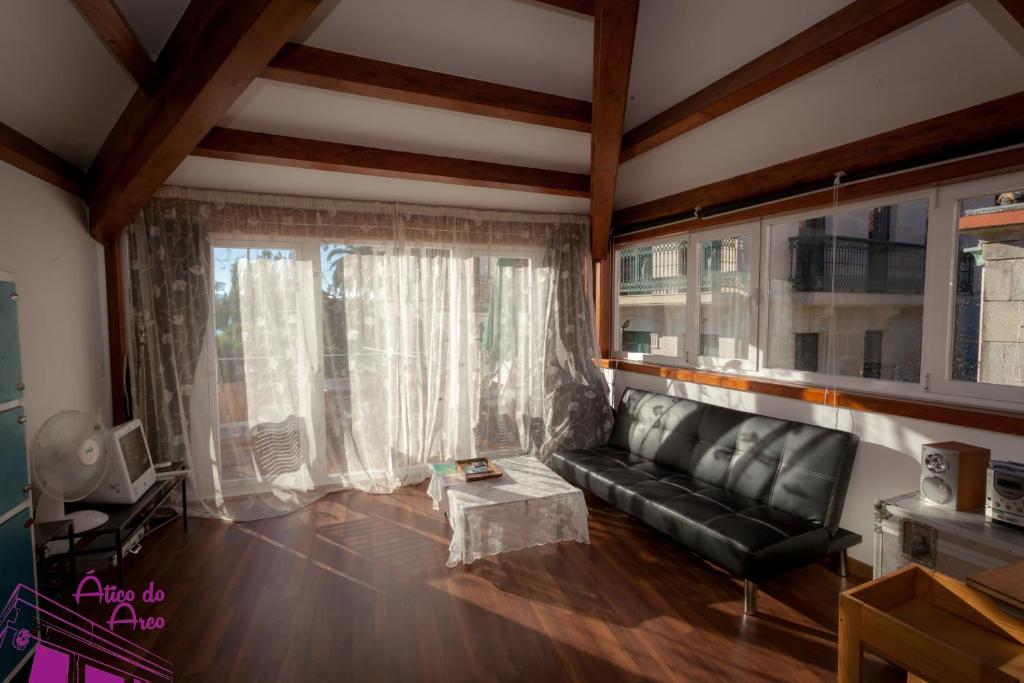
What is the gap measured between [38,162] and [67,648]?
7.55 ft

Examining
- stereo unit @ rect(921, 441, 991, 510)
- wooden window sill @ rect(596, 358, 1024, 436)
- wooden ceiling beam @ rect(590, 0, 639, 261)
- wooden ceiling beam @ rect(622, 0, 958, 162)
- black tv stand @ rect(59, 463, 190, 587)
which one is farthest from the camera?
black tv stand @ rect(59, 463, 190, 587)

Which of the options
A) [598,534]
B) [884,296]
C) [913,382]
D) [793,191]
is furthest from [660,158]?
[598,534]

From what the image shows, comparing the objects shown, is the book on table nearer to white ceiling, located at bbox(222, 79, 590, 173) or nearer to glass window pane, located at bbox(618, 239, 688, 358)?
glass window pane, located at bbox(618, 239, 688, 358)

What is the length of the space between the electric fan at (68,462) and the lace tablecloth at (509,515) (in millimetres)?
1731

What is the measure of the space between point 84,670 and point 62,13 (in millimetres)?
2592

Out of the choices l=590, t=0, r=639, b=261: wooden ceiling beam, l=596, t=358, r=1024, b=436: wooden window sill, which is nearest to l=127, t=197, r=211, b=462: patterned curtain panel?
l=590, t=0, r=639, b=261: wooden ceiling beam

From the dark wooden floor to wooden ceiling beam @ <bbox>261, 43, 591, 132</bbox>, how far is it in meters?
2.51

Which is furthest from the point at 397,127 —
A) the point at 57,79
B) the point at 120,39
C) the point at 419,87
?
the point at 57,79

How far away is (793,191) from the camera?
9.59 feet

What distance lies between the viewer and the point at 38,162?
2.40 meters

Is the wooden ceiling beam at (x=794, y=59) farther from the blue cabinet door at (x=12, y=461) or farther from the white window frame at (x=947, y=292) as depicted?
the blue cabinet door at (x=12, y=461)

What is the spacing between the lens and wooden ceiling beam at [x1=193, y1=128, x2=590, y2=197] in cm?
276

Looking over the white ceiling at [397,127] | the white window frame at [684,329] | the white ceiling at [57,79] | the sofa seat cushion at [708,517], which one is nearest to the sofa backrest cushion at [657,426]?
the sofa seat cushion at [708,517]

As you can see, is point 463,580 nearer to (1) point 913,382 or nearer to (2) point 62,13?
(1) point 913,382
